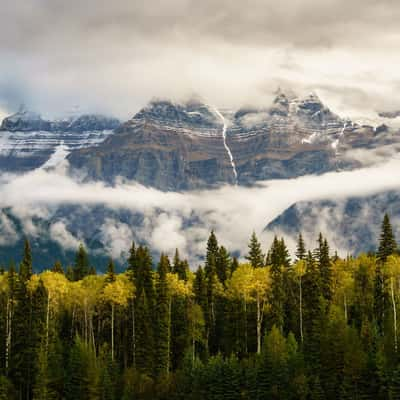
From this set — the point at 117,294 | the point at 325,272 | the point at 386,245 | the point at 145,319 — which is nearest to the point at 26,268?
the point at 117,294

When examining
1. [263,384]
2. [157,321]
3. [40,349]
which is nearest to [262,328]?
[157,321]

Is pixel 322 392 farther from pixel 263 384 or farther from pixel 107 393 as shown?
pixel 107 393

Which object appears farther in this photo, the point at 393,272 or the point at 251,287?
the point at 251,287

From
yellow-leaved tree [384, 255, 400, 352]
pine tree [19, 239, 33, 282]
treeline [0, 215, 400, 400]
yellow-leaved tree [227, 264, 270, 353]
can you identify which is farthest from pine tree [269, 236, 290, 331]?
pine tree [19, 239, 33, 282]

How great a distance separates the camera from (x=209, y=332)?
17450 centimetres

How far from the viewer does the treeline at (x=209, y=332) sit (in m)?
138

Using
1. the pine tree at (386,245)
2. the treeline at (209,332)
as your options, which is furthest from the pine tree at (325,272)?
the pine tree at (386,245)

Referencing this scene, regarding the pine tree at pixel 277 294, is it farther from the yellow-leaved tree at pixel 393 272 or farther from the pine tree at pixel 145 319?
the pine tree at pixel 145 319

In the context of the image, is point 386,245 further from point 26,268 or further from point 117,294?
point 26,268

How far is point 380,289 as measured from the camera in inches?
6250

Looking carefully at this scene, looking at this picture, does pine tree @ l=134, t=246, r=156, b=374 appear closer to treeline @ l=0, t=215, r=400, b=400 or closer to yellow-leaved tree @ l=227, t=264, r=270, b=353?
treeline @ l=0, t=215, r=400, b=400

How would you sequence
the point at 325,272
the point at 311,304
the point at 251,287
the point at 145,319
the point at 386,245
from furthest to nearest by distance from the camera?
the point at 325,272 → the point at 311,304 → the point at 145,319 → the point at 251,287 → the point at 386,245

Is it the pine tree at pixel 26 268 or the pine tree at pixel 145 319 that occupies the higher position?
the pine tree at pixel 26 268

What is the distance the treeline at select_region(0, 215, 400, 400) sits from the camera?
138m
